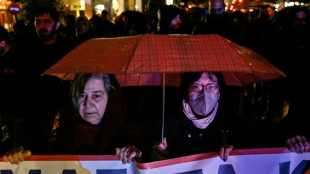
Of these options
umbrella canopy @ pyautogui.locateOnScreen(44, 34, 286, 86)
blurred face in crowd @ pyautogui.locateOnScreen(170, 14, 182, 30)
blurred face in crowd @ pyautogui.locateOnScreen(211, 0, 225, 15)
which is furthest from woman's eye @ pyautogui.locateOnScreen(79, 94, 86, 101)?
blurred face in crowd @ pyautogui.locateOnScreen(211, 0, 225, 15)

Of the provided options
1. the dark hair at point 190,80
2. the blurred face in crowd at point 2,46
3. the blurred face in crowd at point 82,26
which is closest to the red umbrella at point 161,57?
the dark hair at point 190,80

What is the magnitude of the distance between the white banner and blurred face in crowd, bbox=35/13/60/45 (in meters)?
2.50

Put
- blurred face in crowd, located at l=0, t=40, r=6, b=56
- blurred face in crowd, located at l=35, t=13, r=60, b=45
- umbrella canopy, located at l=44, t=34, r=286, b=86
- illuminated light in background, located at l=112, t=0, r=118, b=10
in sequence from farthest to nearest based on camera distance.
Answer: illuminated light in background, located at l=112, t=0, r=118, b=10 → blurred face in crowd, located at l=0, t=40, r=6, b=56 → blurred face in crowd, located at l=35, t=13, r=60, b=45 → umbrella canopy, located at l=44, t=34, r=286, b=86

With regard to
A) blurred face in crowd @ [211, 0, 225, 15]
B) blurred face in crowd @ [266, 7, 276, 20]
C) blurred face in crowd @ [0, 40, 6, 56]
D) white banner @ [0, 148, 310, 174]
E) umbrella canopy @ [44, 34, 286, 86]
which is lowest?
white banner @ [0, 148, 310, 174]

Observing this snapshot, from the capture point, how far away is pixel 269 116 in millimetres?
5609

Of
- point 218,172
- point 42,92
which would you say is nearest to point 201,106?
point 218,172

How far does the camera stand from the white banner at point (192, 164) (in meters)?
2.44

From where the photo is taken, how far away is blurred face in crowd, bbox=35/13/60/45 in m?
4.70

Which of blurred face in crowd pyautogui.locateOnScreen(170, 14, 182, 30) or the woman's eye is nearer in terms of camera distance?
the woman's eye

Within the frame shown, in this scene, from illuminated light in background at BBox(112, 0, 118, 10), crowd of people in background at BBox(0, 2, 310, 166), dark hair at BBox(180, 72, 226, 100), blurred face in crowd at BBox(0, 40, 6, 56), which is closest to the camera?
dark hair at BBox(180, 72, 226, 100)

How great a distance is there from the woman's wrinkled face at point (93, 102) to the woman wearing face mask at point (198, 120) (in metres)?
0.59

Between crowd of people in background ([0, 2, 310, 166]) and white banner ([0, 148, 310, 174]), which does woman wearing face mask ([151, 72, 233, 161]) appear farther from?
white banner ([0, 148, 310, 174])

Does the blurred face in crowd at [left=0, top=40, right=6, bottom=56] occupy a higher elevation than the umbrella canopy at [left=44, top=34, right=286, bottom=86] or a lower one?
lower

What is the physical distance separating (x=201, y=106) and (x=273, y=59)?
308 centimetres
